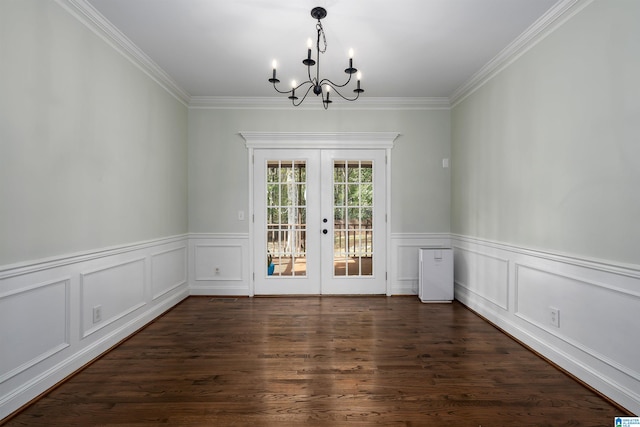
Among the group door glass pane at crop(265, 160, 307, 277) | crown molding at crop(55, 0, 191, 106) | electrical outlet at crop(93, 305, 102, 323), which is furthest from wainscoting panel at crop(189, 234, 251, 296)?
crown molding at crop(55, 0, 191, 106)

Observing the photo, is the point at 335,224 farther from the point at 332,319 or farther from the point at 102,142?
the point at 102,142

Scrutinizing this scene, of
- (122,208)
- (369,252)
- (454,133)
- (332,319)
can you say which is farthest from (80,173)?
(454,133)

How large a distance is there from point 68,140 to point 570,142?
143 inches

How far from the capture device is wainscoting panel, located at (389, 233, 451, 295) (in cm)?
442

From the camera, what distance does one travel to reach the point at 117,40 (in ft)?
9.14

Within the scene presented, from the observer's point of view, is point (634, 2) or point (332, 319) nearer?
point (634, 2)

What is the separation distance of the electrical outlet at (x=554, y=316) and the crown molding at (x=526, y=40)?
7.23 ft

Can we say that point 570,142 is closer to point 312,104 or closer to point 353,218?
point 353,218

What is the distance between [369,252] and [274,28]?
9.69 feet

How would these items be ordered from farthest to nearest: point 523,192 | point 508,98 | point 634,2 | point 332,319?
point 332,319, point 508,98, point 523,192, point 634,2

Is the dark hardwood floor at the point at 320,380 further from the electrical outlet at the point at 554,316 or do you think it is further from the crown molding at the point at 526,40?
the crown molding at the point at 526,40

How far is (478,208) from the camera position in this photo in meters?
3.69

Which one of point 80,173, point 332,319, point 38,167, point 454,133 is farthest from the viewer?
point 454,133

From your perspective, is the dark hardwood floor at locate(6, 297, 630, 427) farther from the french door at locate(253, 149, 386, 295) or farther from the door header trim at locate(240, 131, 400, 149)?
the door header trim at locate(240, 131, 400, 149)
